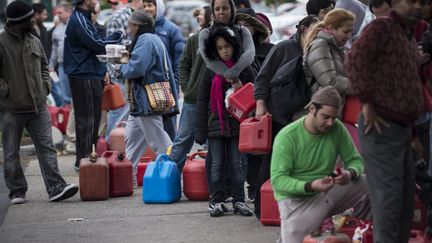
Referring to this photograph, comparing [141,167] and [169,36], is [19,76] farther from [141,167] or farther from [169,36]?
[169,36]

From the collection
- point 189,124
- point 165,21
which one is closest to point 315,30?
point 189,124

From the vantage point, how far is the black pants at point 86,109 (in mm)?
14016

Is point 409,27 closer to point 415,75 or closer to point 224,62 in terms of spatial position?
point 415,75

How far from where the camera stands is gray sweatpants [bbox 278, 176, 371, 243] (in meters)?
8.11

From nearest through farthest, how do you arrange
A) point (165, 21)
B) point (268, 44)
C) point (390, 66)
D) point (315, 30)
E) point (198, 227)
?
point (390, 66), point (315, 30), point (198, 227), point (268, 44), point (165, 21)

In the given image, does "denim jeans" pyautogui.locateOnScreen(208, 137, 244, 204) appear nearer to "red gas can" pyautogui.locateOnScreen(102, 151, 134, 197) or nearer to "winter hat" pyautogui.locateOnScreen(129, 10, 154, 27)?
"red gas can" pyautogui.locateOnScreen(102, 151, 134, 197)

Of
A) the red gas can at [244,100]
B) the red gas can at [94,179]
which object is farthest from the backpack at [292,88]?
the red gas can at [94,179]

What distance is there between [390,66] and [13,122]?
213 inches

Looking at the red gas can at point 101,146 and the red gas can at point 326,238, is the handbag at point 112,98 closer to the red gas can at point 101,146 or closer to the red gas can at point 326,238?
the red gas can at point 101,146

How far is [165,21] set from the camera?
13.8m

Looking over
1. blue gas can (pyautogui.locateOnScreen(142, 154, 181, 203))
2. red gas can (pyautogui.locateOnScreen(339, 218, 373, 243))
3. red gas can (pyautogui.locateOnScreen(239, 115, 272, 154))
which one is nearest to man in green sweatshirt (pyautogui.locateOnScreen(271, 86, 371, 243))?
red gas can (pyautogui.locateOnScreen(339, 218, 373, 243))

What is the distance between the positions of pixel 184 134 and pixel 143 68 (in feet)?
2.73

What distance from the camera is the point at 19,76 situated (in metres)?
11.8

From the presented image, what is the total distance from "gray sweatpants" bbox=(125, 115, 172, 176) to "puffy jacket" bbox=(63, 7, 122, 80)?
47.4 inches
